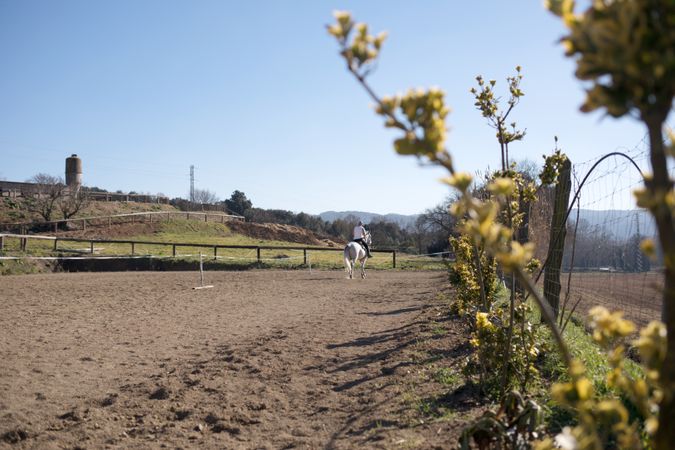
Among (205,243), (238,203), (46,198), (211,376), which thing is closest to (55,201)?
(46,198)

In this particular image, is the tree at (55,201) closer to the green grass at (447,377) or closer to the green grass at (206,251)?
the green grass at (206,251)

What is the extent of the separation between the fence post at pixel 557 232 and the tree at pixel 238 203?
5913cm

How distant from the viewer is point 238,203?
2584 inches

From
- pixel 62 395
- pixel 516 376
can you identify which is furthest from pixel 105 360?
pixel 516 376

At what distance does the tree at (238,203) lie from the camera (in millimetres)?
65125

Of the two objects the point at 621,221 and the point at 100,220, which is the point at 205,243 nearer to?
the point at 100,220

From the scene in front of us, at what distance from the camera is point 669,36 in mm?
1187

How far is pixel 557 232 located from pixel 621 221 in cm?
98

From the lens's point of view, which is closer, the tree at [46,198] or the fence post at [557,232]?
the fence post at [557,232]

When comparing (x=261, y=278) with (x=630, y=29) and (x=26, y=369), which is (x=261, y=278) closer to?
(x=26, y=369)

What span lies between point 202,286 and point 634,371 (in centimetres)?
1331

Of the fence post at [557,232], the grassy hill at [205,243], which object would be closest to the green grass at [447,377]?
the fence post at [557,232]

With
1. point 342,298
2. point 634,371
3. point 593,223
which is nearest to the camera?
point 634,371

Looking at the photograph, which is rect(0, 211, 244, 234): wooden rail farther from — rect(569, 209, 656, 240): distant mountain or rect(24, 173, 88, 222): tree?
→ rect(569, 209, 656, 240): distant mountain
